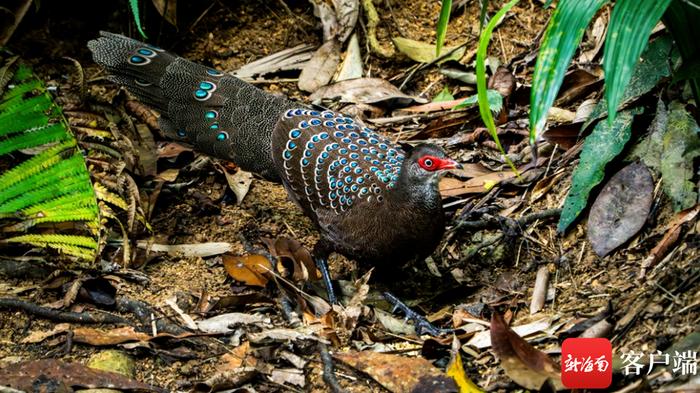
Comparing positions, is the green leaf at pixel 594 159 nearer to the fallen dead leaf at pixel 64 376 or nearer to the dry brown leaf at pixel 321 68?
the fallen dead leaf at pixel 64 376

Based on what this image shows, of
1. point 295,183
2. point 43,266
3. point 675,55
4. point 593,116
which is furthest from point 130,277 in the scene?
point 675,55

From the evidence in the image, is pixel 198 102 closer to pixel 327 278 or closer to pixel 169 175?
pixel 169 175

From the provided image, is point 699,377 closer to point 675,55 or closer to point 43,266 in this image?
→ point 675,55

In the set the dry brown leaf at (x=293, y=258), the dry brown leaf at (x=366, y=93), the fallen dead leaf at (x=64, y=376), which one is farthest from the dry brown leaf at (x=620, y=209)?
the fallen dead leaf at (x=64, y=376)

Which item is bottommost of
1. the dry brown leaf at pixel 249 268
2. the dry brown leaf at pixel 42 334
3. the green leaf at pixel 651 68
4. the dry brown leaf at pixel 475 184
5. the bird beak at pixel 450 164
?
the dry brown leaf at pixel 42 334

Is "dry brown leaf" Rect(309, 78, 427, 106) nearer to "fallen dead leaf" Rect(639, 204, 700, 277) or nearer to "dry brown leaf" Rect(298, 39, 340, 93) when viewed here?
"dry brown leaf" Rect(298, 39, 340, 93)

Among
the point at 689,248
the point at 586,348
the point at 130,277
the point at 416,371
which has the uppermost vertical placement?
the point at 689,248

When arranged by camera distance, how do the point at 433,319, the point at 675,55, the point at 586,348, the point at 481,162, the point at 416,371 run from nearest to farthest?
the point at 586,348 → the point at 416,371 → the point at 675,55 → the point at 433,319 → the point at 481,162
